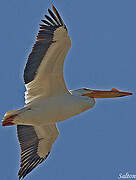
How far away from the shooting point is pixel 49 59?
9430 mm

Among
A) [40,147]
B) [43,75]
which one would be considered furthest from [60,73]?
[40,147]

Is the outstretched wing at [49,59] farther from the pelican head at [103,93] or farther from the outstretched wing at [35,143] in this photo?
the outstretched wing at [35,143]

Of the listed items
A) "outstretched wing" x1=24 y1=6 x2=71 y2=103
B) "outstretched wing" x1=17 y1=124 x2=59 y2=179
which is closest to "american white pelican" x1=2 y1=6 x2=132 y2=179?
"outstretched wing" x1=24 y1=6 x2=71 y2=103

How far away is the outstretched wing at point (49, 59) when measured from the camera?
9305 mm

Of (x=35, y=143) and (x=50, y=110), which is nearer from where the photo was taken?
(x=50, y=110)

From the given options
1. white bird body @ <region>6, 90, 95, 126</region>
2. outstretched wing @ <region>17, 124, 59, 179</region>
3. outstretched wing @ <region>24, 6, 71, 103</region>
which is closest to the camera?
outstretched wing @ <region>24, 6, 71, 103</region>

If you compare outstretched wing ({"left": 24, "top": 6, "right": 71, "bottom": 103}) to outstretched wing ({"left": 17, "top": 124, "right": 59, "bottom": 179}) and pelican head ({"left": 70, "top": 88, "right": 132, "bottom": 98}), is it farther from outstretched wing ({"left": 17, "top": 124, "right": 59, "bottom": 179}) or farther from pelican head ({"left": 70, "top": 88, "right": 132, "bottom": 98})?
outstretched wing ({"left": 17, "top": 124, "right": 59, "bottom": 179})

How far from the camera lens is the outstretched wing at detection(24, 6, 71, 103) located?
9305 mm

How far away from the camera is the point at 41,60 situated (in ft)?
31.1

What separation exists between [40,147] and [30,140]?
275 mm

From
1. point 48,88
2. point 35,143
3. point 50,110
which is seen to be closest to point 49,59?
point 48,88

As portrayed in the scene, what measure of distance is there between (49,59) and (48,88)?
69cm

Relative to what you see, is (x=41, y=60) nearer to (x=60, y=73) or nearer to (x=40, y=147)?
(x=60, y=73)

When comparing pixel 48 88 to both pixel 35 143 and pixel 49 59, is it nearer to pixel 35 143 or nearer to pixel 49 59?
pixel 49 59
